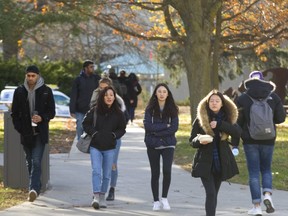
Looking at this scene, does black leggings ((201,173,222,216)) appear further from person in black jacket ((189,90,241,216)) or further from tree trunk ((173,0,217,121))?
tree trunk ((173,0,217,121))

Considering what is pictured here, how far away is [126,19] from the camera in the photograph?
2956 centimetres

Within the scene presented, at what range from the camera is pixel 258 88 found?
1084cm

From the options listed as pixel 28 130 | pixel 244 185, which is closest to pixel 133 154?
pixel 244 185

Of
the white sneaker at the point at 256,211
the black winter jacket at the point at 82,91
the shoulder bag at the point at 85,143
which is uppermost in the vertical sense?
the black winter jacket at the point at 82,91

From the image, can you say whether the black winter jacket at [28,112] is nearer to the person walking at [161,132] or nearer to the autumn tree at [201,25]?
the person walking at [161,132]

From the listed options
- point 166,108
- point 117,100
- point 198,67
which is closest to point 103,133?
point 117,100

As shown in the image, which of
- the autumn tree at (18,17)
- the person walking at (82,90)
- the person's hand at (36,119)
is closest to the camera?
the person's hand at (36,119)

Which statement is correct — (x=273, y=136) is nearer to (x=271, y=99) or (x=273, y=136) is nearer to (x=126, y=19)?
(x=271, y=99)

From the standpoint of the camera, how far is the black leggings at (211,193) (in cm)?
973

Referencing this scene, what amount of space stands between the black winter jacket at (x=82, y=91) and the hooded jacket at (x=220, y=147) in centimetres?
688

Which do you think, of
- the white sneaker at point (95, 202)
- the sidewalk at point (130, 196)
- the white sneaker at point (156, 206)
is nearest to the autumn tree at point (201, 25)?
the sidewalk at point (130, 196)

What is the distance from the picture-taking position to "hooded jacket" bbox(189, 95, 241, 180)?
982 cm

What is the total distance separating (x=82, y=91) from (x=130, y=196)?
483cm

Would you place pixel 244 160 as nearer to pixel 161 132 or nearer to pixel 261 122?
pixel 161 132
